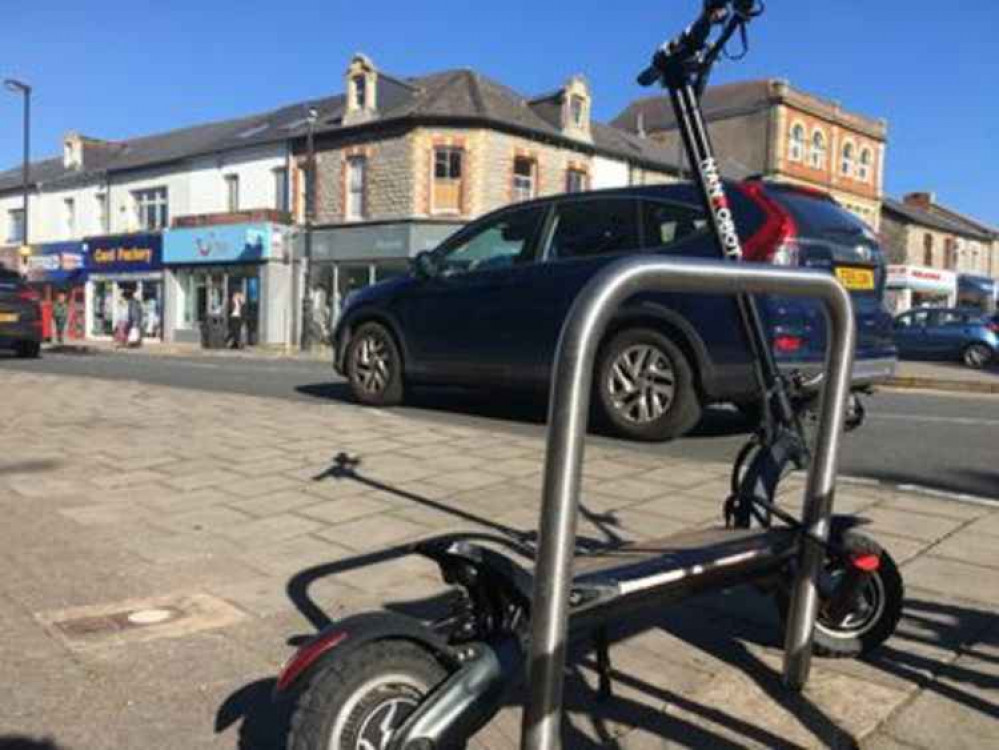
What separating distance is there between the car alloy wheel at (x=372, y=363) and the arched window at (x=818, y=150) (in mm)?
42443

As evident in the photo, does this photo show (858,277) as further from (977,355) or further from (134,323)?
(134,323)

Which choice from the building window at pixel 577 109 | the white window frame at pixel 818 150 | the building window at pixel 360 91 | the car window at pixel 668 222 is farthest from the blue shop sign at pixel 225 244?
the white window frame at pixel 818 150

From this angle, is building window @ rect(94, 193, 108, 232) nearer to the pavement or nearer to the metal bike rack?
the pavement

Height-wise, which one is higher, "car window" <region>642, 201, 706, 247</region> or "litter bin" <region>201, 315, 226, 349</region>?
"car window" <region>642, 201, 706, 247</region>

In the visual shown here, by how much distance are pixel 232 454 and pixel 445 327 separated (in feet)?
7.79

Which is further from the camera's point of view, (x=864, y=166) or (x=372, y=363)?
(x=864, y=166)

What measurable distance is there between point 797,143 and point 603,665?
47104 millimetres

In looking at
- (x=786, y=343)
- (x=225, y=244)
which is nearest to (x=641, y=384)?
(x=786, y=343)

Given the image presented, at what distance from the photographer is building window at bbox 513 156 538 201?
30.8 meters

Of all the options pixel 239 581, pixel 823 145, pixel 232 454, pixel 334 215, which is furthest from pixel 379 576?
pixel 823 145

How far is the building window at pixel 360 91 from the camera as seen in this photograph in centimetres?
3129

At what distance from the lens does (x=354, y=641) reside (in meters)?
2.04

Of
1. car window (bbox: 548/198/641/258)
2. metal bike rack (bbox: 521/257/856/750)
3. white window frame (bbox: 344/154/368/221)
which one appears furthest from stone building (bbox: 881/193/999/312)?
metal bike rack (bbox: 521/257/856/750)

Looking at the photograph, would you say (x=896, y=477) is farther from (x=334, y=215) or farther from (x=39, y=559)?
(x=334, y=215)
